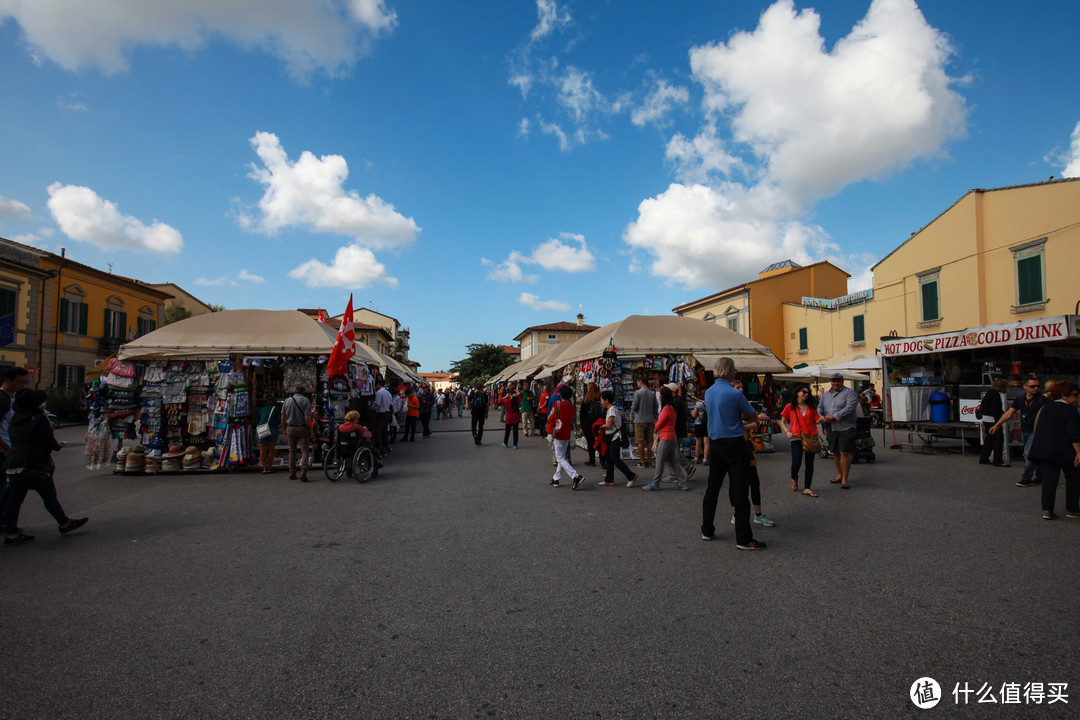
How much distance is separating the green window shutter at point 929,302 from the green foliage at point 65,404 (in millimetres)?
38886

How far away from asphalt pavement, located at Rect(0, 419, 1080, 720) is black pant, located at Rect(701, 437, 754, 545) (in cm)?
28

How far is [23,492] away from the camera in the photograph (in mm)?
5727

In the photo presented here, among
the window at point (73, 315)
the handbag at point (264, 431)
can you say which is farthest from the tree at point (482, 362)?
the handbag at point (264, 431)

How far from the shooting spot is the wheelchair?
9688 mm

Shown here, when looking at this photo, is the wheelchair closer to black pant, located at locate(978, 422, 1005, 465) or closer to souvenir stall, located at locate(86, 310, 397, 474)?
souvenir stall, located at locate(86, 310, 397, 474)

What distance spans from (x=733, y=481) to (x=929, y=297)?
2397cm

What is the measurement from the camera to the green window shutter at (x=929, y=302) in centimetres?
2339

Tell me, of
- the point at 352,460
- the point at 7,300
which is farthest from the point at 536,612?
the point at 7,300

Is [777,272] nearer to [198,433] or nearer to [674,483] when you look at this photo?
[674,483]

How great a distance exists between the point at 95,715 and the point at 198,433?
981cm

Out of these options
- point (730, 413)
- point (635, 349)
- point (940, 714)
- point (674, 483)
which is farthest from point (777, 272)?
point (940, 714)

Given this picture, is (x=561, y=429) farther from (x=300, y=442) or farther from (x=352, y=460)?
(x=300, y=442)

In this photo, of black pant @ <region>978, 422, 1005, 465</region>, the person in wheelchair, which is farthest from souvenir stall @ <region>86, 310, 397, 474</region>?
black pant @ <region>978, 422, 1005, 465</region>

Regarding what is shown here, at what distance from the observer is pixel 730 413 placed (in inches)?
219
